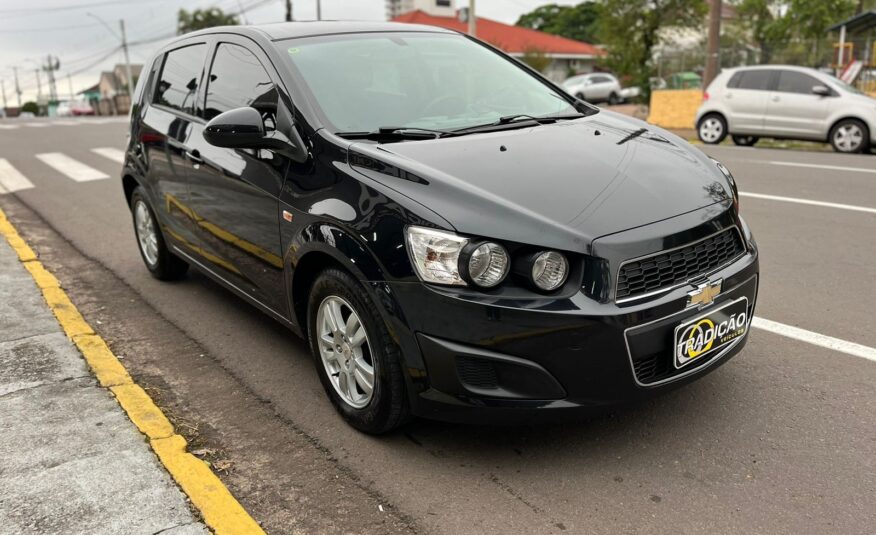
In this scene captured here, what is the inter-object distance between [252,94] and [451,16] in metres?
57.4

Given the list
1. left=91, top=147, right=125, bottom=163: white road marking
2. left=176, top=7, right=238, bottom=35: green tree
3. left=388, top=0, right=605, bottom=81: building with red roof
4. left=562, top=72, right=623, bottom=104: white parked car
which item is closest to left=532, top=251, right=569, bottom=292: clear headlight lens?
left=91, top=147, right=125, bottom=163: white road marking

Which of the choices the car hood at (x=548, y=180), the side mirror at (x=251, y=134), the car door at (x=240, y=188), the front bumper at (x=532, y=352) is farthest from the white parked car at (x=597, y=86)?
the front bumper at (x=532, y=352)

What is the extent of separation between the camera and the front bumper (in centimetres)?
265

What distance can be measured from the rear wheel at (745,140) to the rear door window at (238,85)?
12875 millimetres

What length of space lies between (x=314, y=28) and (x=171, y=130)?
127 cm

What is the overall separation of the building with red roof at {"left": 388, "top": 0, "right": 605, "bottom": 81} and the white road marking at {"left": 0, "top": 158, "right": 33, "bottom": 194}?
127ft

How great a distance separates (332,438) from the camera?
3.28 m

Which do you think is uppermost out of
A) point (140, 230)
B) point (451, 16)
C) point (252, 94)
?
point (451, 16)

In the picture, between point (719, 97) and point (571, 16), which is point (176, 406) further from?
point (571, 16)

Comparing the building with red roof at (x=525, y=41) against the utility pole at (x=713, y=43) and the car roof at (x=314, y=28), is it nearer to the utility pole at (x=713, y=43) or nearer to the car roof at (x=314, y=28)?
the utility pole at (x=713, y=43)

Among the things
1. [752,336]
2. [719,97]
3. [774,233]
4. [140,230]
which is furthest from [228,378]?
[719,97]

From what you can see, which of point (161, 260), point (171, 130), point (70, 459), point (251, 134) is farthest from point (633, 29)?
point (70, 459)

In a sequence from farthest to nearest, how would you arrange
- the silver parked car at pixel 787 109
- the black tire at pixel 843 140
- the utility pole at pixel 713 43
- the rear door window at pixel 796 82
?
1. the utility pole at pixel 713 43
2. the rear door window at pixel 796 82
3. the silver parked car at pixel 787 109
4. the black tire at pixel 843 140

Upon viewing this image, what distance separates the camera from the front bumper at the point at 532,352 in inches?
104
